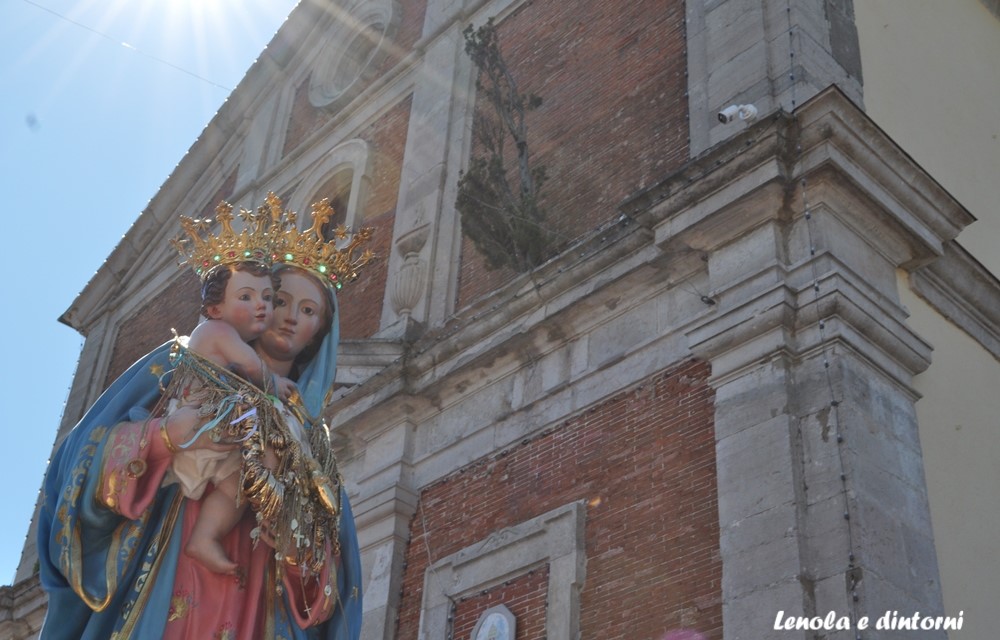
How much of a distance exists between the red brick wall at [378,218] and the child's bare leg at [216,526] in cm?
628

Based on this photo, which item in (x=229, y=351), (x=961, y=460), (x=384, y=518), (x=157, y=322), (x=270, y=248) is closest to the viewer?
(x=229, y=351)

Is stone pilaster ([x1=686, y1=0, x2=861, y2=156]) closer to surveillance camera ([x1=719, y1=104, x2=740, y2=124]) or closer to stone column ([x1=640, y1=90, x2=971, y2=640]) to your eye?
surveillance camera ([x1=719, y1=104, x2=740, y2=124])

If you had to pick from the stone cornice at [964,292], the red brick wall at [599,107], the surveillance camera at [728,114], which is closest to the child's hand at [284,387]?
the surveillance camera at [728,114]

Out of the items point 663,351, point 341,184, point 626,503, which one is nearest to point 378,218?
point 341,184

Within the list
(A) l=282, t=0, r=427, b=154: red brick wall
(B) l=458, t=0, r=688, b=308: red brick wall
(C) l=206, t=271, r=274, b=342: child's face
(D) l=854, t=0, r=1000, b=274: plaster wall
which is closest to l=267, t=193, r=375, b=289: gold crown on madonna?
(C) l=206, t=271, r=274, b=342: child's face

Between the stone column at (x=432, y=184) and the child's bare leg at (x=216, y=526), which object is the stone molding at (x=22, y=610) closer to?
the stone column at (x=432, y=184)

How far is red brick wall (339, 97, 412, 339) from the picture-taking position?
1250cm

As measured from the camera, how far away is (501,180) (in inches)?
437

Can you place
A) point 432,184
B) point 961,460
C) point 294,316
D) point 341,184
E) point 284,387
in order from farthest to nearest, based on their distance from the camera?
point 341,184, point 432,184, point 961,460, point 294,316, point 284,387

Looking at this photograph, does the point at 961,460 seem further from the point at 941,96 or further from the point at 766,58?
the point at 941,96

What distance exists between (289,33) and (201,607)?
12.3 m

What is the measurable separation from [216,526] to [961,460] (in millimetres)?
4609

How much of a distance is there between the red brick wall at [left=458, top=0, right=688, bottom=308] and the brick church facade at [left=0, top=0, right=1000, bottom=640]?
0.02 m

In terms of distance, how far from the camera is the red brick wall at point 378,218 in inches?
492
